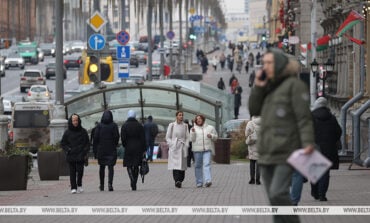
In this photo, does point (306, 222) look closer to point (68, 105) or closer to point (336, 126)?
point (336, 126)

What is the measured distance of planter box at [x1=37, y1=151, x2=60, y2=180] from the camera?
27.6m

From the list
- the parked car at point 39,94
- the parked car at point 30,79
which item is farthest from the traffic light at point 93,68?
→ the parked car at point 30,79

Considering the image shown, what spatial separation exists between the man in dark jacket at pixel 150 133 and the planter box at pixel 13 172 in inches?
575

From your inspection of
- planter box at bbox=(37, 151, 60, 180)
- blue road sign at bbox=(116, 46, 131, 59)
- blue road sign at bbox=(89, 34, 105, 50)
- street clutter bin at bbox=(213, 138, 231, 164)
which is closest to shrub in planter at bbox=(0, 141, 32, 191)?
planter box at bbox=(37, 151, 60, 180)

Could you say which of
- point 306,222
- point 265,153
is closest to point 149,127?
point 306,222

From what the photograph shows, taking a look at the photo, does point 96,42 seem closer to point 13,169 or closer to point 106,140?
point 13,169

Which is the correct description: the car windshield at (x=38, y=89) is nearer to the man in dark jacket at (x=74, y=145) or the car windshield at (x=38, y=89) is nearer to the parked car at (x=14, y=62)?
the parked car at (x=14, y=62)

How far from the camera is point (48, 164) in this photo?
2767 cm

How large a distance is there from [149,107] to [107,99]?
1.53 metres

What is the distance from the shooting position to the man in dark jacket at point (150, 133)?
3812 centimetres

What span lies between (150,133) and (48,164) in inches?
438

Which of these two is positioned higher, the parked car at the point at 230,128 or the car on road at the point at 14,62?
the car on road at the point at 14,62

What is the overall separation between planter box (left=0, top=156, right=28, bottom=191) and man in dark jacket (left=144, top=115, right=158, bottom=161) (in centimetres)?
1460

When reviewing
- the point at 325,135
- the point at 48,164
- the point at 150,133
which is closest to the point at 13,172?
the point at 48,164
